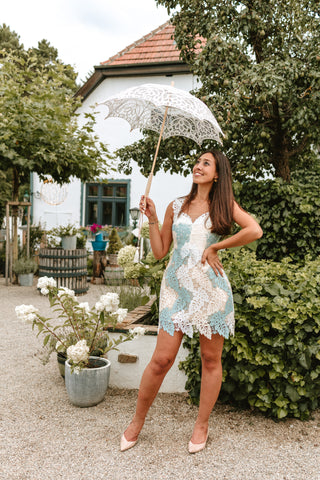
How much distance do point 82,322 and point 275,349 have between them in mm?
1565

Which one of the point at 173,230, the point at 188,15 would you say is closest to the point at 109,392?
the point at 173,230

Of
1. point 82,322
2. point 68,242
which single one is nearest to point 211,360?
point 82,322

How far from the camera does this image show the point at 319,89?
187 inches

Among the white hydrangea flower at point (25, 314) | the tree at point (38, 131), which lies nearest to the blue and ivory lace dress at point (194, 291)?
the white hydrangea flower at point (25, 314)

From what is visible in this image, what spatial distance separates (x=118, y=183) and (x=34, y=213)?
3.07 metres

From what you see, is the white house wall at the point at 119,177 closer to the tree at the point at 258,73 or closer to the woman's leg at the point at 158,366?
the tree at the point at 258,73

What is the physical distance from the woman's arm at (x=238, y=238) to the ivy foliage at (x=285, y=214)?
10.2ft

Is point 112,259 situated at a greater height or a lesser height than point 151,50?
lesser

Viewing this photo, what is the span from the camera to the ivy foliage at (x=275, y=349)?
289cm

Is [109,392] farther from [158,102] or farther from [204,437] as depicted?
[158,102]

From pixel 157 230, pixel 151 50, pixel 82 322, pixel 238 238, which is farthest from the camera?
pixel 151 50

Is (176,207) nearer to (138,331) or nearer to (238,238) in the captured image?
(238,238)

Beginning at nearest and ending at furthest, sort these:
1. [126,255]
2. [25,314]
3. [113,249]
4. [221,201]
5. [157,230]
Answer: [221,201], [157,230], [25,314], [126,255], [113,249]

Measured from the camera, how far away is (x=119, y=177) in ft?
40.7
